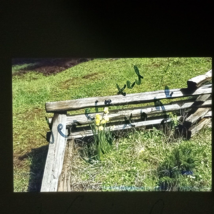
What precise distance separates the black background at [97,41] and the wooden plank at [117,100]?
1.01 ft

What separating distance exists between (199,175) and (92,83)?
115cm

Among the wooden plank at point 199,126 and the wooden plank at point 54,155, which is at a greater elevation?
the wooden plank at point 199,126

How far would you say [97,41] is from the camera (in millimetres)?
3553

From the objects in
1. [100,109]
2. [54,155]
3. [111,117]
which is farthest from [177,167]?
[54,155]

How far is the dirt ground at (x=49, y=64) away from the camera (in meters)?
3.51

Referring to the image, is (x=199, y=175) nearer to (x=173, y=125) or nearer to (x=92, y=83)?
(x=173, y=125)

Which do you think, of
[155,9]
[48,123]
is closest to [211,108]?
[155,9]

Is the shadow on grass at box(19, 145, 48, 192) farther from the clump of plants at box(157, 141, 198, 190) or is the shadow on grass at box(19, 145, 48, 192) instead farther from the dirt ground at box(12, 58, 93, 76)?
the clump of plants at box(157, 141, 198, 190)

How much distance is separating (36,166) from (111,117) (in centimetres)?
73

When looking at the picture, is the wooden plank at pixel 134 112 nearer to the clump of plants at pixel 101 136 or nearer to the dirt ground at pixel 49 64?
the clump of plants at pixel 101 136

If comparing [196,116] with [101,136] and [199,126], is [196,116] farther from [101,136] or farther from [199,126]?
[101,136]

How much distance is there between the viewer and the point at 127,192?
140 inches

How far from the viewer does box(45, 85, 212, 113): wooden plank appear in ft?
11.5

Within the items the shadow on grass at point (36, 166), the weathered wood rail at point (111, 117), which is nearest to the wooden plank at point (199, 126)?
the weathered wood rail at point (111, 117)
